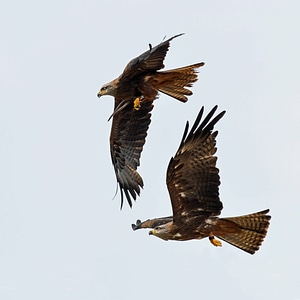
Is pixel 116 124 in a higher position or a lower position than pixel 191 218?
higher

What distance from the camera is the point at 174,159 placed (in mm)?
14922

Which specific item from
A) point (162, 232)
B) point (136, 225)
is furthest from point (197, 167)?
point (136, 225)

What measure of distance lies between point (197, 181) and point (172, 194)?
39 cm

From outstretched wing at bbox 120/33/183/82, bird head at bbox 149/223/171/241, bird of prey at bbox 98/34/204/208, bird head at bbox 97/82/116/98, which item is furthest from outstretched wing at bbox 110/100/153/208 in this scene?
bird head at bbox 149/223/171/241

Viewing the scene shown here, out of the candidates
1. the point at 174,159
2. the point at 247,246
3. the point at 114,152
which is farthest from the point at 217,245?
the point at 114,152

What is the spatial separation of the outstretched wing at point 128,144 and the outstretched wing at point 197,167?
4.03 m

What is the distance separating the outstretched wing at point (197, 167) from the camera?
14.9 m

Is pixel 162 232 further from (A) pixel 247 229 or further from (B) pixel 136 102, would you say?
(B) pixel 136 102

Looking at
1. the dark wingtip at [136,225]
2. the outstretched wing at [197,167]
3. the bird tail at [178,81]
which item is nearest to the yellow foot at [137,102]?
the bird tail at [178,81]

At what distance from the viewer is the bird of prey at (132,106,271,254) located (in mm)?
14867

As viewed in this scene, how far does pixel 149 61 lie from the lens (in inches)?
695

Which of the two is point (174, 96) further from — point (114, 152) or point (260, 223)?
point (260, 223)

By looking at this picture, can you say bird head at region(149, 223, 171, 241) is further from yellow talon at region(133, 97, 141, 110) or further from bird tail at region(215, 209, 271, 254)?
yellow talon at region(133, 97, 141, 110)

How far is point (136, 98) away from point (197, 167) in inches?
142
